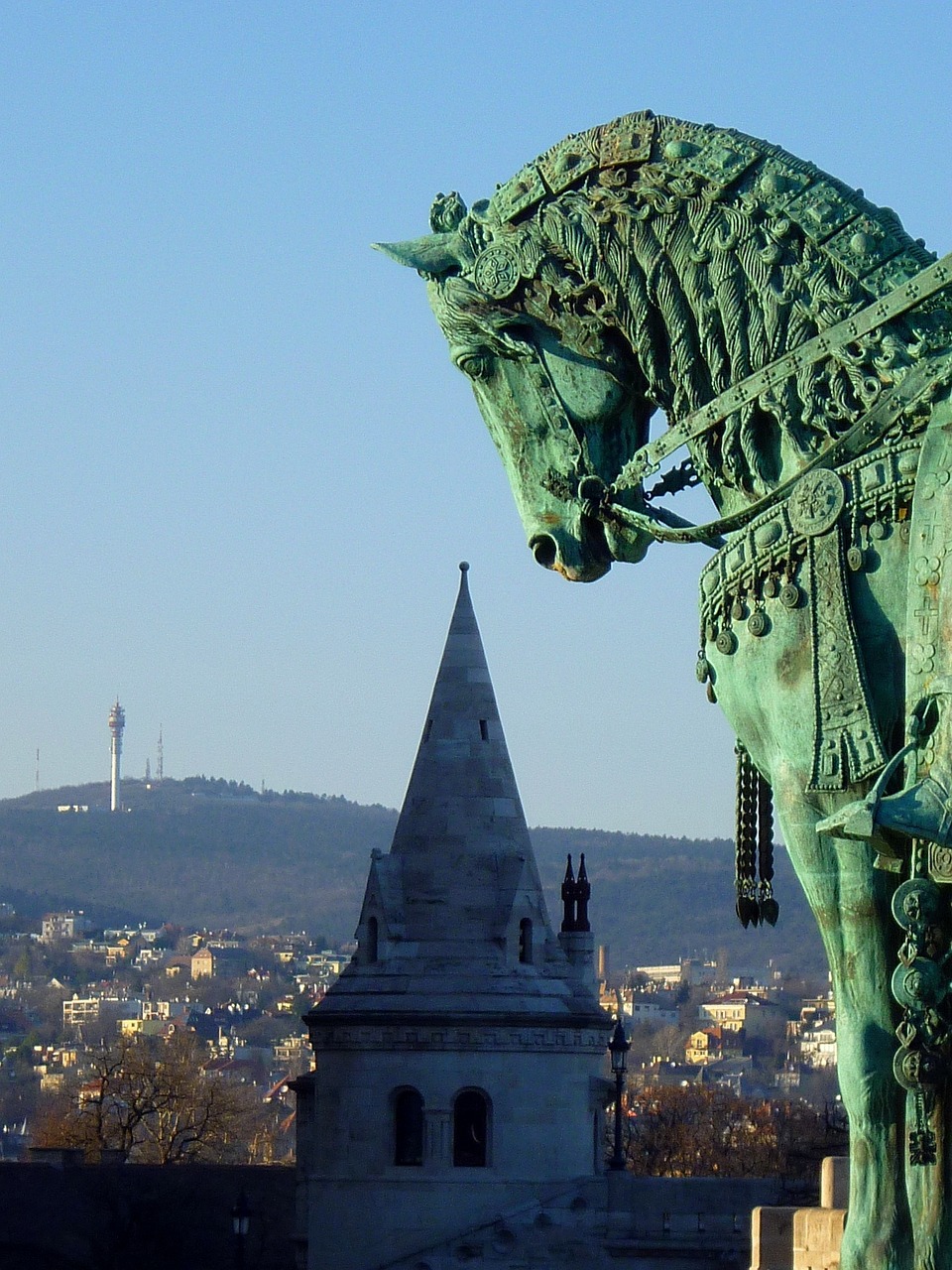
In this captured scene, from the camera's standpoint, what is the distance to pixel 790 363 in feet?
27.2

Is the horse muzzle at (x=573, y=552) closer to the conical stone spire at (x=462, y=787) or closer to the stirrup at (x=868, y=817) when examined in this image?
the stirrup at (x=868, y=817)

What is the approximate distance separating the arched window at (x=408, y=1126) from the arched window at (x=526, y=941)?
7.43 ft

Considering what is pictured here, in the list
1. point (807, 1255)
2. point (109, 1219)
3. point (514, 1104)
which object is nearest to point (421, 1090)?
point (514, 1104)

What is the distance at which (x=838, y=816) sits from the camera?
26.0ft

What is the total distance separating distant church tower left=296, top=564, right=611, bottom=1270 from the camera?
1779 inches

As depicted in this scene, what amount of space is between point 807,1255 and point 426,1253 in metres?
36.4

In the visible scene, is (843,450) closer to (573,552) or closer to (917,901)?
(573,552)

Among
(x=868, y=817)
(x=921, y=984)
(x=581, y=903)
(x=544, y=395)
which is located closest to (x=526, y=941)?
(x=581, y=903)

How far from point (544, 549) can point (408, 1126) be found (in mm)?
37663

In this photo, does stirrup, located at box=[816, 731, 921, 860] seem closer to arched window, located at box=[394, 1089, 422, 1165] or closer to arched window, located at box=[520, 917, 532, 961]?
arched window, located at box=[394, 1089, 422, 1165]

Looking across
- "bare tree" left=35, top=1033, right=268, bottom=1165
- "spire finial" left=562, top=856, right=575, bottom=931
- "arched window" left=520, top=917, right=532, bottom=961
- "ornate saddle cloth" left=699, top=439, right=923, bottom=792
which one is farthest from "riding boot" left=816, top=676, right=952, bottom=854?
"bare tree" left=35, top=1033, right=268, bottom=1165

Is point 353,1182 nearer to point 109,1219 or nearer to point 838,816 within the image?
point 109,1219

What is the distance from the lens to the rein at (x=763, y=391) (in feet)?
26.7

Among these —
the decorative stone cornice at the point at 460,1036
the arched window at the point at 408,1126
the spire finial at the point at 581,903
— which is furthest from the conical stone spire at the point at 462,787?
the spire finial at the point at 581,903
